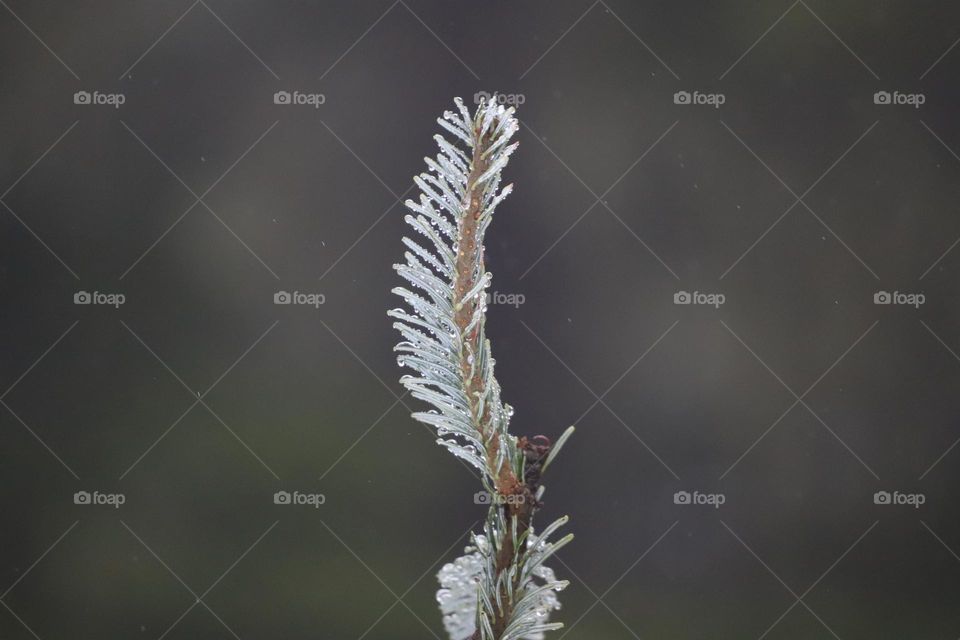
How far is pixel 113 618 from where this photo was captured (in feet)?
3.29

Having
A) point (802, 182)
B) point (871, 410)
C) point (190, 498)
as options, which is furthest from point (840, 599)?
point (190, 498)

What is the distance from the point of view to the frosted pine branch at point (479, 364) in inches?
11.4

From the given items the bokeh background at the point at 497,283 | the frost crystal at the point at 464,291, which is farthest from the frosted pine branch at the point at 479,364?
the bokeh background at the point at 497,283

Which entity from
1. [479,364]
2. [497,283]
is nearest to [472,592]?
[479,364]

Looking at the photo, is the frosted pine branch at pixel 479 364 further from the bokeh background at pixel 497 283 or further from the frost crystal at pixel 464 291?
the bokeh background at pixel 497 283

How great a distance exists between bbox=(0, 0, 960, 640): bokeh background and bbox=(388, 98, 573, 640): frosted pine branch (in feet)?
2.20

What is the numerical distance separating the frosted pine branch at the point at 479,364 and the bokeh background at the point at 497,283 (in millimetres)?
669

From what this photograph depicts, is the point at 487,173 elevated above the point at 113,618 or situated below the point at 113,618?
above

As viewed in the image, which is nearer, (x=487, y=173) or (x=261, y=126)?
(x=487, y=173)

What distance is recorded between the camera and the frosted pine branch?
289 mm

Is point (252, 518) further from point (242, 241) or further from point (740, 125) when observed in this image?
point (740, 125)

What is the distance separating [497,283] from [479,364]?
689 mm

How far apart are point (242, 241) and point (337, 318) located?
156mm

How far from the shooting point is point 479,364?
30 centimetres
